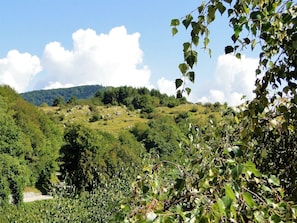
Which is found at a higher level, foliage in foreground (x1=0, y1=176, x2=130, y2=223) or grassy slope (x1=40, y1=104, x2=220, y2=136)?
grassy slope (x1=40, y1=104, x2=220, y2=136)

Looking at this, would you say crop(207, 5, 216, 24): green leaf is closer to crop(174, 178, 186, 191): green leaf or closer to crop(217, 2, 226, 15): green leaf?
crop(217, 2, 226, 15): green leaf

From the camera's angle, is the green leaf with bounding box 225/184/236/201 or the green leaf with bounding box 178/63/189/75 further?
the green leaf with bounding box 178/63/189/75

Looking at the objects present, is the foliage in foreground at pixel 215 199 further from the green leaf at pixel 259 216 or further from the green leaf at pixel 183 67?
the green leaf at pixel 183 67

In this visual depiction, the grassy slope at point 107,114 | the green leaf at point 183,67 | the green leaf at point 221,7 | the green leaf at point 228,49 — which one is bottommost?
the green leaf at point 183,67

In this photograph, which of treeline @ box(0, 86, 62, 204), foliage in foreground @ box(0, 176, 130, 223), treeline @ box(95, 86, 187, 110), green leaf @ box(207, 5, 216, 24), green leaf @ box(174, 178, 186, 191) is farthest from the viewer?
treeline @ box(95, 86, 187, 110)

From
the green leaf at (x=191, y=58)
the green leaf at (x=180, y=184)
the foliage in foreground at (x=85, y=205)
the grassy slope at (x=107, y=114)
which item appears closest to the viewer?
the green leaf at (x=180, y=184)

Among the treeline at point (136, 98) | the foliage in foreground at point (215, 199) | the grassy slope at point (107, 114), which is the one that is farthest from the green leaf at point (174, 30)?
the treeline at point (136, 98)

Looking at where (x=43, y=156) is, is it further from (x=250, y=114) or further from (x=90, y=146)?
(x=250, y=114)

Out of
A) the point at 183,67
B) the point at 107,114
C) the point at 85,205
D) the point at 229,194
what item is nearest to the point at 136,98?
the point at 107,114

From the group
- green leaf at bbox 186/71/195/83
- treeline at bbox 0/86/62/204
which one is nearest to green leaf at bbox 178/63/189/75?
green leaf at bbox 186/71/195/83

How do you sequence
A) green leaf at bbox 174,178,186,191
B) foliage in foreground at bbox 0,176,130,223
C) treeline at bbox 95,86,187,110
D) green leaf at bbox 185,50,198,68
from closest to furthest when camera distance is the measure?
green leaf at bbox 174,178,186,191 < green leaf at bbox 185,50,198,68 < foliage in foreground at bbox 0,176,130,223 < treeline at bbox 95,86,187,110

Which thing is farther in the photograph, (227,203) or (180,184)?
(180,184)

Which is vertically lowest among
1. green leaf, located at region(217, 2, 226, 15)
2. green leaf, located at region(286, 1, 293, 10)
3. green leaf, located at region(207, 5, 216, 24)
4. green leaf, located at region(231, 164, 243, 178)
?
green leaf, located at region(231, 164, 243, 178)

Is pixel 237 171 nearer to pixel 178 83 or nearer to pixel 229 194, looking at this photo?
pixel 229 194
